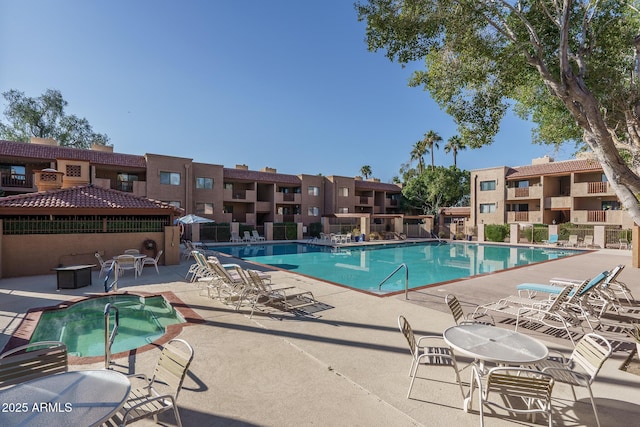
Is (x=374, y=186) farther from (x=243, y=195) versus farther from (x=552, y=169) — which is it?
(x=552, y=169)

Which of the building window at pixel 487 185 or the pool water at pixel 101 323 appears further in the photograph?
the building window at pixel 487 185

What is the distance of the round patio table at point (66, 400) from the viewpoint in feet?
7.53

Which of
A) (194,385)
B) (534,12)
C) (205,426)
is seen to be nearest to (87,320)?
(194,385)

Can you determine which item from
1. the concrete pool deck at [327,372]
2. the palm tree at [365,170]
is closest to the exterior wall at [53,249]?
the concrete pool deck at [327,372]

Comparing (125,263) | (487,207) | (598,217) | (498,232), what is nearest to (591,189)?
(598,217)

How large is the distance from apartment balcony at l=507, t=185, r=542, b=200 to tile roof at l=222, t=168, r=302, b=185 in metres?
23.3

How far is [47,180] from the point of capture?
14711mm

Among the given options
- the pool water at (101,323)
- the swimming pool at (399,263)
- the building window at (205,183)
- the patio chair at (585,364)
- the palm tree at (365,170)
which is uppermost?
the palm tree at (365,170)

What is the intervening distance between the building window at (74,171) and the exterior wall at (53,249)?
6201 millimetres

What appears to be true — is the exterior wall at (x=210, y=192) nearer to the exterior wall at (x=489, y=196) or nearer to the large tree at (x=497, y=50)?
the large tree at (x=497, y=50)

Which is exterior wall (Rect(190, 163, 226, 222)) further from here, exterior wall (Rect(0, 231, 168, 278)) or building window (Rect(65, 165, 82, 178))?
exterior wall (Rect(0, 231, 168, 278))

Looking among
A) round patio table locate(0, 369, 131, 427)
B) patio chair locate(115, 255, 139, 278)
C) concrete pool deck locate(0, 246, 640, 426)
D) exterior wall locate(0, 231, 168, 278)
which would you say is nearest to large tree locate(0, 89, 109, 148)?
exterior wall locate(0, 231, 168, 278)

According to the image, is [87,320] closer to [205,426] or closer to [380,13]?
[205,426]

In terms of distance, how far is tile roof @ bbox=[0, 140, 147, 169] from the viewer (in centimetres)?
2208
